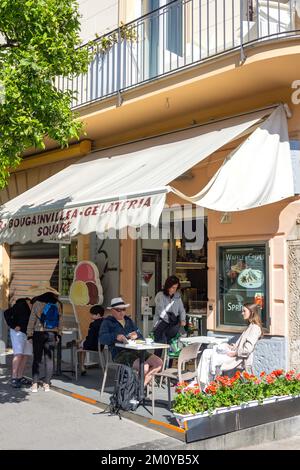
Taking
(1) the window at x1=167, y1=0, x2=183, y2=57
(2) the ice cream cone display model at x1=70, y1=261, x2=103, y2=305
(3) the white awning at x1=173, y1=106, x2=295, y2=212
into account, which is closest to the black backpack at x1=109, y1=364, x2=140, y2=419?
(3) the white awning at x1=173, y1=106, x2=295, y2=212

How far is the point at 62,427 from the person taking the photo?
6055 millimetres

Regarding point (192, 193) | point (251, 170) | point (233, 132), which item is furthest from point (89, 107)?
point (251, 170)

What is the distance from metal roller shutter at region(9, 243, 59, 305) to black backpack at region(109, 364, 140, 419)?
568cm

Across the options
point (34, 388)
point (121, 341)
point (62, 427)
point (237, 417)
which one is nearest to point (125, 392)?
point (121, 341)

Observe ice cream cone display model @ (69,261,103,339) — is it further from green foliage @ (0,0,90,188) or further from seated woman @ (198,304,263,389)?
green foliage @ (0,0,90,188)

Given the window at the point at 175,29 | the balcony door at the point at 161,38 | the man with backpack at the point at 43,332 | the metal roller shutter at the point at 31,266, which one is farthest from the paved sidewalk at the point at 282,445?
the metal roller shutter at the point at 31,266

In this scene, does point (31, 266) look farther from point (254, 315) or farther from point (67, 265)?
point (254, 315)

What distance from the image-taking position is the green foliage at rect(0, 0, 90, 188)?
5.90 m

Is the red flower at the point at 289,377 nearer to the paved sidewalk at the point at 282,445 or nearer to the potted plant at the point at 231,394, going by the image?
the potted plant at the point at 231,394

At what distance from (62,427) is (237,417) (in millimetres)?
1978

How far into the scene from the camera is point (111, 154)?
10078mm

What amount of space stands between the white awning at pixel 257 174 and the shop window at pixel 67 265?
5.21m
